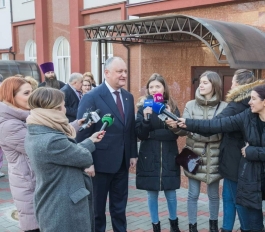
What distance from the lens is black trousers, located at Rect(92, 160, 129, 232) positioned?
11.9ft

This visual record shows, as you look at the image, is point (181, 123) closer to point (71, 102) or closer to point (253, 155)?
point (253, 155)

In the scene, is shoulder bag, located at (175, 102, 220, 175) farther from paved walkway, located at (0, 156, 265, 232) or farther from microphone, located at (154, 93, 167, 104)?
paved walkway, located at (0, 156, 265, 232)

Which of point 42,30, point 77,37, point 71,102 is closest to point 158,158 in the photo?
point 71,102

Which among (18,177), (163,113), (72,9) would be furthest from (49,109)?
(72,9)

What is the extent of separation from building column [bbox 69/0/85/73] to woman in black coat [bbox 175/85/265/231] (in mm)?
8832

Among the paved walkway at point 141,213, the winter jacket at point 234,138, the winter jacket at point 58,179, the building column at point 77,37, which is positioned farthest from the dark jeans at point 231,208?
the building column at point 77,37

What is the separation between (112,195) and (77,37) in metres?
8.60

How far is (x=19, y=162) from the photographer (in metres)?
3.21

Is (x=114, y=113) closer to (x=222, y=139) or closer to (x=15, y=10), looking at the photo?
(x=222, y=139)

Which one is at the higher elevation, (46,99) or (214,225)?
(46,99)

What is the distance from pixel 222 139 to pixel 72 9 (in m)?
9.28

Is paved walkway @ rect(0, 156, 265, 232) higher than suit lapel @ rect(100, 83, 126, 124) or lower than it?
lower

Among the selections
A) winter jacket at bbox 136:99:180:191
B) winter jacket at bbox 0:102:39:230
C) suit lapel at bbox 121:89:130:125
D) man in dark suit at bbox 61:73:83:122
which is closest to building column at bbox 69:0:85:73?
man in dark suit at bbox 61:73:83:122

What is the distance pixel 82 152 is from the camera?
261 cm
